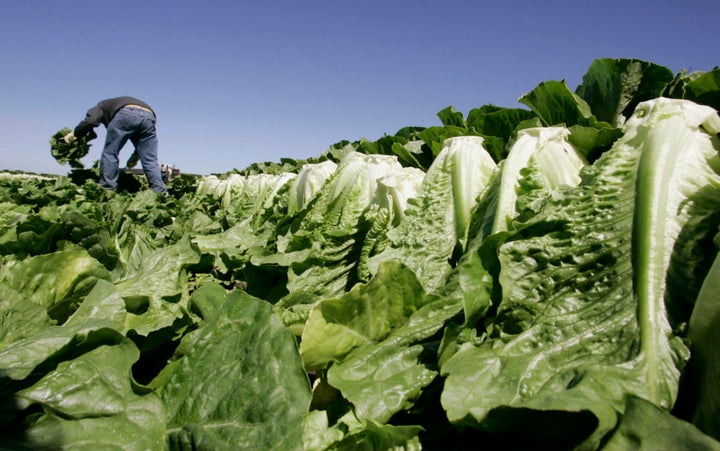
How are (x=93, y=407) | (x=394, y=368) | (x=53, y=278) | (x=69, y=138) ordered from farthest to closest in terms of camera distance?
(x=69, y=138)
(x=53, y=278)
(x=394, y=368)
(x=93, y=407)

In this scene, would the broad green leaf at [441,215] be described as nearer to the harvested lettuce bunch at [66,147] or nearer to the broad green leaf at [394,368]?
the broad green leaf at [394,368]

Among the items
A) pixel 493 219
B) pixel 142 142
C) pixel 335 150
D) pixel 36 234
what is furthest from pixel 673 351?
pixel 142 142

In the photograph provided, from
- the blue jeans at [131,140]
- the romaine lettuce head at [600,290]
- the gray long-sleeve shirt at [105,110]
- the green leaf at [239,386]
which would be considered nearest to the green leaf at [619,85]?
the romaine lettuce head at [600,290]

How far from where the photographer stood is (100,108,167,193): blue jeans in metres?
10.8

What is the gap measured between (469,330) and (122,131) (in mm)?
11850

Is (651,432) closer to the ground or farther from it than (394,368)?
farther from it

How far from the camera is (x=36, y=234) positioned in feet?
9.53

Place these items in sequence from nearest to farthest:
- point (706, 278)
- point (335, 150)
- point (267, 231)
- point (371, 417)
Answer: point (706, 278), point (371, 417), point (267, 231), point (335, 150)

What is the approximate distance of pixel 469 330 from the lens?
167cm

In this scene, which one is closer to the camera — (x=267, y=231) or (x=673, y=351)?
(x=673, y=351)

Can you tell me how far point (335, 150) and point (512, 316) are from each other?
5166 mm

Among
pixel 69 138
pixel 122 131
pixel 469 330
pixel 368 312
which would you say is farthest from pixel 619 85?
pixel 69 138

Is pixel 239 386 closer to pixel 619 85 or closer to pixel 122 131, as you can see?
pixel 619 85

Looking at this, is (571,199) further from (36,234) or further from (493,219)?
(36,234)
